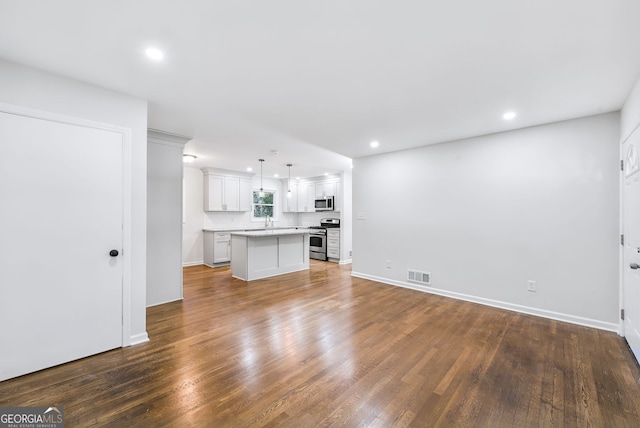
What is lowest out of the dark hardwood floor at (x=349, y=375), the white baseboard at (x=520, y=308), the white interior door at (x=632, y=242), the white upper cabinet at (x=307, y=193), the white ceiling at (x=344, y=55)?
the dark hardwood floor at (x=349, y=375)

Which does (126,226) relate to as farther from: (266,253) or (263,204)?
(263,204)

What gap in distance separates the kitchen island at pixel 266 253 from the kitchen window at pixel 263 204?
9.61 ft

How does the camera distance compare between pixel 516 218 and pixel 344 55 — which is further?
pixel 516 218

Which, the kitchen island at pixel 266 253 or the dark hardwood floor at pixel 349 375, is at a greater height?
the kitchen island at pixel 266 253

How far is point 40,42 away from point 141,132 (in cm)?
96

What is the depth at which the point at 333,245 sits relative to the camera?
7707 millimetres

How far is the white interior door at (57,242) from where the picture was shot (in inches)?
85.3

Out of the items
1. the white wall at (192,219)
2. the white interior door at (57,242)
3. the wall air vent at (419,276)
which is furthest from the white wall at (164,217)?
the wall air vent at (419,276)

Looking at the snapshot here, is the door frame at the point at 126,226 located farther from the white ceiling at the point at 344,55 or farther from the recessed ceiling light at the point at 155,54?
the recessed ceiling light at the point at 155,54

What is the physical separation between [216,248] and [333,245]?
3.13 meters

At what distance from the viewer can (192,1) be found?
158 cm

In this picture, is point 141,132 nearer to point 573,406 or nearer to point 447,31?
point 447,31

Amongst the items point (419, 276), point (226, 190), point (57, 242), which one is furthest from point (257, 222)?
point (57, 242)

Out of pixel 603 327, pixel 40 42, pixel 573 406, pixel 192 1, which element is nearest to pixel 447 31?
pixel 192 1
